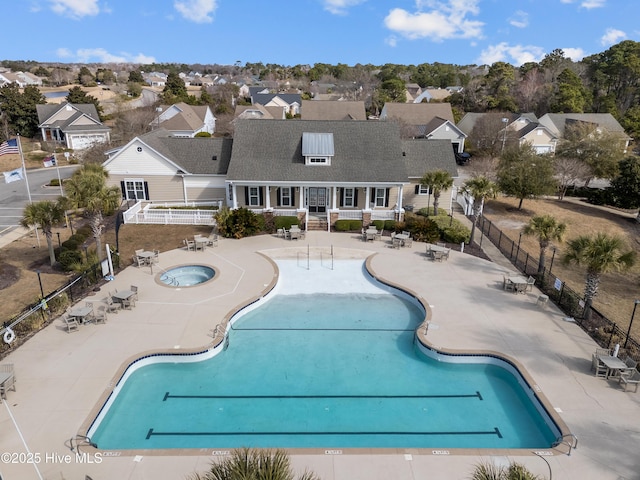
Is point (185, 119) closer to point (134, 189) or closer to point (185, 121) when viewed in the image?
point (185, 121)

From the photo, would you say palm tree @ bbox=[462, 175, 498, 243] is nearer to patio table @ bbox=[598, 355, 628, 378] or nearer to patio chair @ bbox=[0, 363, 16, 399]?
patio table @ bbox=[598, 355, 628, 378]

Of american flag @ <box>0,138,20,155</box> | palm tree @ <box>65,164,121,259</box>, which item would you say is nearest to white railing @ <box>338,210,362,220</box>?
palm tree @ <box>65,164,121,259</box>

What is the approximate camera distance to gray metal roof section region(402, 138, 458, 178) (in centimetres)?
3391

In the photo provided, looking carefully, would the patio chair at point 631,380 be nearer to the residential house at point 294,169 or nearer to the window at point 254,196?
the residential house at point 294,169

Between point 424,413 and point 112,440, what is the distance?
384 inches

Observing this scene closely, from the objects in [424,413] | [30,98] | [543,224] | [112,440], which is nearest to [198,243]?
[112,440]

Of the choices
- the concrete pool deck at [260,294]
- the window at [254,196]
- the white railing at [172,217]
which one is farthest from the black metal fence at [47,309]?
the window at [254,196]

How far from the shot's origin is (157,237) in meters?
28.6

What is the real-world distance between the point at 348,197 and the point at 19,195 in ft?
106

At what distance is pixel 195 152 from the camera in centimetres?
3438

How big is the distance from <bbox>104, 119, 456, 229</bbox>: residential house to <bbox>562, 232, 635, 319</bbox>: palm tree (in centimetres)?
1347

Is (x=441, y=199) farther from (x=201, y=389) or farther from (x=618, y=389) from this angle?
(x=201, y=389)

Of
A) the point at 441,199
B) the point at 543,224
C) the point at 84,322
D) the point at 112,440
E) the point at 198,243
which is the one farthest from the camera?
the point at 441,199

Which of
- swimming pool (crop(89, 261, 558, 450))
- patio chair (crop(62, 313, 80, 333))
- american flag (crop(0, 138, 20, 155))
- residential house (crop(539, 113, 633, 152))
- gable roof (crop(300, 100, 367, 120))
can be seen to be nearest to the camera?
swimming pool (crop(89, 261, 558, 450))
